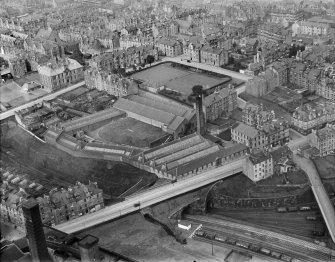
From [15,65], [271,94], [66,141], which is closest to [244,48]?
[271,94]

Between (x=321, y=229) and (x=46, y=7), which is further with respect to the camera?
(x=46, y=7)

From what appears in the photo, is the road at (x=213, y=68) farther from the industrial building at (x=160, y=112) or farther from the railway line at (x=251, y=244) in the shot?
the railway line at (x=251, y=244)

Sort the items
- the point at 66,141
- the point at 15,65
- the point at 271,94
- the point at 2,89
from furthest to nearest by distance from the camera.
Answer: the point at 15,65, the point at 2,89, the point at 271,94, the point at 66,141

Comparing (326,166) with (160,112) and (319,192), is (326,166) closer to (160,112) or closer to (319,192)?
(319,192)

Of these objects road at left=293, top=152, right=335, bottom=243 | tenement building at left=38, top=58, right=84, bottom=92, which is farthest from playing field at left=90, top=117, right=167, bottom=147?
tenement building at left=38, top=58, right=84, bottom=92

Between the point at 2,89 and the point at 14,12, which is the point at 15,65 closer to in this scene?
the point at 2,89

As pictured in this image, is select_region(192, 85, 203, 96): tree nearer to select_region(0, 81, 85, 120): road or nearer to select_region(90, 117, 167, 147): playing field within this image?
select_region(90, 117, 167, 147): playing field

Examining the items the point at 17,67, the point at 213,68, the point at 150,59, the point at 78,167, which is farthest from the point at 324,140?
the point at 17,67
